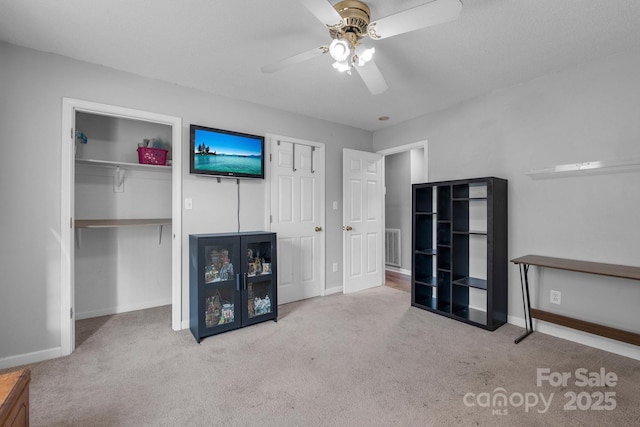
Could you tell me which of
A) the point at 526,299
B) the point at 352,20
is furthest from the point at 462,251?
the point at 352,20

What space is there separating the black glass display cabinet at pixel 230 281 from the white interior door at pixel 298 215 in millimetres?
526

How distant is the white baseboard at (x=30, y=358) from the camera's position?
2.19 metres

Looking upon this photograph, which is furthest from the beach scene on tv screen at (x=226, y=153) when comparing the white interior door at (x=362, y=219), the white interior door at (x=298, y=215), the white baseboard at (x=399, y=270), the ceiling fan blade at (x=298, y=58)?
the white baseboard at (x=399, y=270)

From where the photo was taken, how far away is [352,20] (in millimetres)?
1723

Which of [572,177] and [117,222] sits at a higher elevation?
[572,177]

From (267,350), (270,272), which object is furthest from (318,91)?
Result: (267,350)

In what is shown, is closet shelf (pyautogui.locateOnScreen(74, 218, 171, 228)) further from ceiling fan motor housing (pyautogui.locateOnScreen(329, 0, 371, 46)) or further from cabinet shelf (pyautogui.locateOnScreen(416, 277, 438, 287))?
cabinet shelf (pyautogui.locateOnScreen(416, 277, 438, 287))

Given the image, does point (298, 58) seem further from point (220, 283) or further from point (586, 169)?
point (586, 169)

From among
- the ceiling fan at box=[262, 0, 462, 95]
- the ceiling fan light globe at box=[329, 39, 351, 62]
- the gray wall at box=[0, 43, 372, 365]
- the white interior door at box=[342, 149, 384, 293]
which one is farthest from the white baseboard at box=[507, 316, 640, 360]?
the gray wall at box=[0, 43, 372, 365]

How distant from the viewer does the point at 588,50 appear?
231cm

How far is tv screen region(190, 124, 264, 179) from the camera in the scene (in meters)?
2.94

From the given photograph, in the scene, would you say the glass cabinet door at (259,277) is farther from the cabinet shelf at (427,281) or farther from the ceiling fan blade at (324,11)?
the ceiling fan blade at (324,11)

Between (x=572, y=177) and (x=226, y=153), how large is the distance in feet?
10.9

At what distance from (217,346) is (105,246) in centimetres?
189
